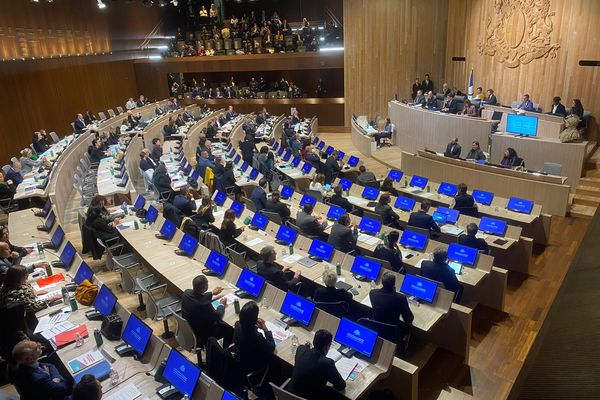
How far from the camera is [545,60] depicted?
14.5m

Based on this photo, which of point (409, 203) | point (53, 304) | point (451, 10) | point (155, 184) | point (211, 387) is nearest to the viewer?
point (211, 387)

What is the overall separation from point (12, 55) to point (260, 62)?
10.6 m

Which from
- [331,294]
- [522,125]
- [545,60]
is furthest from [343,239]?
[545,60]

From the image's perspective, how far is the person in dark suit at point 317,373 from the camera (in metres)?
4.04

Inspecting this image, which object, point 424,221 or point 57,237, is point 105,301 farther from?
point 424,221

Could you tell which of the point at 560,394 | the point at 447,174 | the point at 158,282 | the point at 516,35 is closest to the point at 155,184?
the point at 158,282

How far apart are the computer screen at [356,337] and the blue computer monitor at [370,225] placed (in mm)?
3219

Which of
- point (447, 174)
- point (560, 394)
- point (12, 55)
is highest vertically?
point (12, 55)

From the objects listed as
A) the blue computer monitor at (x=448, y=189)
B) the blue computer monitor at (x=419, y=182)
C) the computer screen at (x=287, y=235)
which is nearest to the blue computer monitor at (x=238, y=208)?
the computer screen at (x=287, y=235)

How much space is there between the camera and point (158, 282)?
22.6 feet

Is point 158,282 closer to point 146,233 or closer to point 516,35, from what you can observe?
point 146,233

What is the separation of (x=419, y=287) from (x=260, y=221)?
133 inches

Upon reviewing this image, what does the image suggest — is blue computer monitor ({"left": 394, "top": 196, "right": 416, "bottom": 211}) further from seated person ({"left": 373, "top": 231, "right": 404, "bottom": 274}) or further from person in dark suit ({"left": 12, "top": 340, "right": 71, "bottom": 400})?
person in dark suit ({"left": 12, "top": 340, "right": 71, "bottom": 400})

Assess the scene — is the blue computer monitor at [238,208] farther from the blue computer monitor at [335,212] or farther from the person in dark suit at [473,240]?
the person in dark suit at [473,240]
